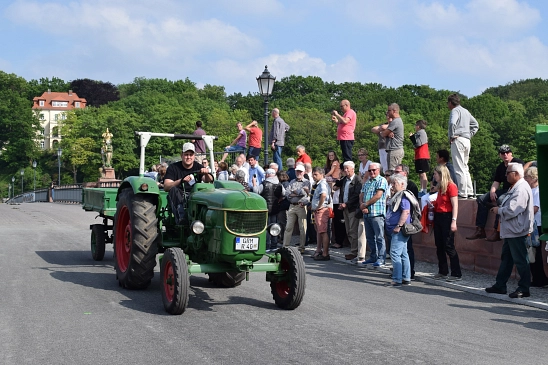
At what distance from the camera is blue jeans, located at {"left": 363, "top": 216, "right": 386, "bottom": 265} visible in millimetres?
14188

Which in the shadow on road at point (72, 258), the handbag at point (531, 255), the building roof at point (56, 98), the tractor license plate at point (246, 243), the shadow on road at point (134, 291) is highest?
the building roof at point (56, 98)

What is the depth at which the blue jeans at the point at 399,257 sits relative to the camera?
1211cm

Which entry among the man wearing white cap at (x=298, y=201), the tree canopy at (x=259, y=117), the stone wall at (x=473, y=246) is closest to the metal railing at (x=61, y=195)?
the tree canopy at (x=259, y=117)

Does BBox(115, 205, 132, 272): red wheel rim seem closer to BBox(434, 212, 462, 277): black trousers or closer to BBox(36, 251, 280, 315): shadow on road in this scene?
BBox(36, 251, 280, 315): shadow on road

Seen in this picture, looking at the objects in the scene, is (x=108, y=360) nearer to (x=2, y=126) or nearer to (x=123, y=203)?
(x=123, y=203)

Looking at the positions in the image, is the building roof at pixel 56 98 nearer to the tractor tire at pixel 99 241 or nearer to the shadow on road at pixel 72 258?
the shadow on road at pixel 72 258

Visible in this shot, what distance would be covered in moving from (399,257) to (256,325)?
4.41 metres

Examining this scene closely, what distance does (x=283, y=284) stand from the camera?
9.78m

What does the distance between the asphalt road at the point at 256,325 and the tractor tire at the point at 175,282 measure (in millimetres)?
167

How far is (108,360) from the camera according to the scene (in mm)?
6781

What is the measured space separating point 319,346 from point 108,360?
209cm

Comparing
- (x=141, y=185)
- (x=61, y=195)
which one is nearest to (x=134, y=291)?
(x=141, y=185)

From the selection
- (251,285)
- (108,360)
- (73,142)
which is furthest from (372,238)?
(73,142)

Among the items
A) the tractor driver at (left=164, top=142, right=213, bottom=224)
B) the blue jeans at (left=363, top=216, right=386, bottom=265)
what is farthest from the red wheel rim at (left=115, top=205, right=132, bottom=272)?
the blue jeans at (left=363, top=216, right=386, bottom=265)
